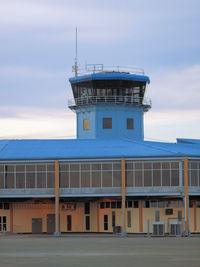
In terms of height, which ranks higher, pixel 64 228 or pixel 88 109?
pixel 88 109

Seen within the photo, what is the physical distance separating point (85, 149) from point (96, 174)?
13.5 feet

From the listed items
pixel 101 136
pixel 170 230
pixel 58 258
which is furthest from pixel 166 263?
pixel 101 136

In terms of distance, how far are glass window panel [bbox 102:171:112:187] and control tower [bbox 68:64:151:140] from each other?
59.7 feet

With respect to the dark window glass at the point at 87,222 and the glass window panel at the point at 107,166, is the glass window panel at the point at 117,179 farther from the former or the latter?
the dark window glass at the point at 87,222

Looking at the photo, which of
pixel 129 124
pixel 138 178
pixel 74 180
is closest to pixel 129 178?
pixel 138 178

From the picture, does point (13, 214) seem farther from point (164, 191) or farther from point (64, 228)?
point (164, 191)

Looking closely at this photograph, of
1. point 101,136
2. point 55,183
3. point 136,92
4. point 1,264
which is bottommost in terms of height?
point 1,264

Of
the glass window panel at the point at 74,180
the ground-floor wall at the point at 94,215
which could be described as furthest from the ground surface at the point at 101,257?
the ground-floor wall at the point at 94,215

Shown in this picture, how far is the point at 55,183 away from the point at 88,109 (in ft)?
70.8

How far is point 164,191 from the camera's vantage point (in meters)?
74.6

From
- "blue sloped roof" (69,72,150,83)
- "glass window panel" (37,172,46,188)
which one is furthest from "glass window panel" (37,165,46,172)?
"blue sloped roof" (69,72,150,83)

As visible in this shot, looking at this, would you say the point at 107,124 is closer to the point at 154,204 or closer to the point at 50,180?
the point at 154,204

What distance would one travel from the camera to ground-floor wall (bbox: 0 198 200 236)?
7794cm

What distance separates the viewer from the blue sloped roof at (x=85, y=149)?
7569cm
